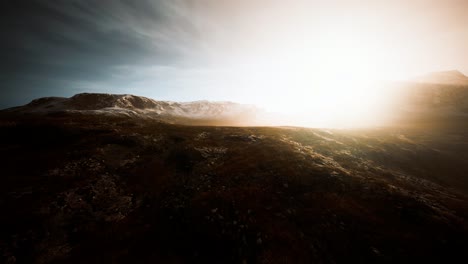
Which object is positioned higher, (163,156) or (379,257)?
(163,156)

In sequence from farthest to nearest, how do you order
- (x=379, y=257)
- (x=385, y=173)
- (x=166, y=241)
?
(x=385, y=173) → (x=166, y=241) → (x=379, y=257)

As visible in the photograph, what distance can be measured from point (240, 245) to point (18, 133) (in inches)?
1856

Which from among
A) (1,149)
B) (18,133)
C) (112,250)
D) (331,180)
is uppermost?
(18,133)

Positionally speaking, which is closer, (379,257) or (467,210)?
(379,257)

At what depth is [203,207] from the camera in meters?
18.7

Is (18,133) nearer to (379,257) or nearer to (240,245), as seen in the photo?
(240,245)

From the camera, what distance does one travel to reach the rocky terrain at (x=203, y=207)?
1344 centimetres

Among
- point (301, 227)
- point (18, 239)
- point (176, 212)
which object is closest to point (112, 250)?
point (176, 212)

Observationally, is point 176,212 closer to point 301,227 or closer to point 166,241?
point 166,241

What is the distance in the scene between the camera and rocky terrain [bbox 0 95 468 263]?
529 inches

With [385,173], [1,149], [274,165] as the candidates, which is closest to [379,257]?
[274,165]

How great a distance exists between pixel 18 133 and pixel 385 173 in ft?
232

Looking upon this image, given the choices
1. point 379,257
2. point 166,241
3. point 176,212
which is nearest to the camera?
point 379,257

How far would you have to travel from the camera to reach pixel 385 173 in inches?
1238
